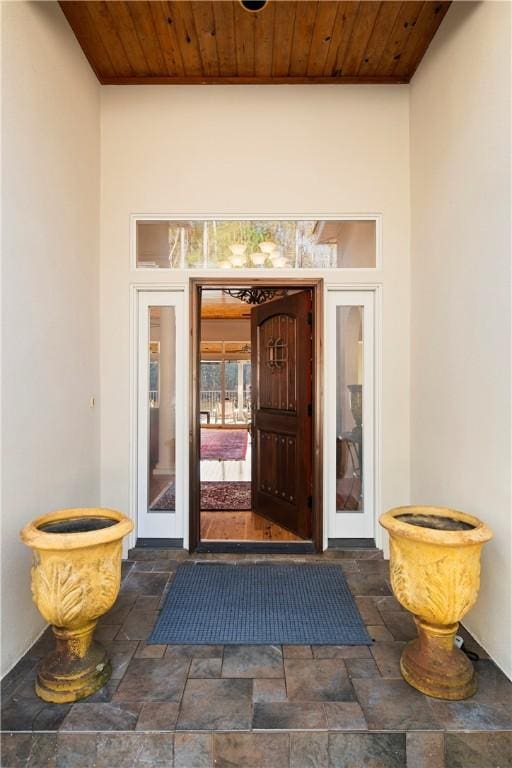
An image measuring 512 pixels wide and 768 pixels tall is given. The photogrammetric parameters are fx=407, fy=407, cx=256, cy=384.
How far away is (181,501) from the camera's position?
3.17 m

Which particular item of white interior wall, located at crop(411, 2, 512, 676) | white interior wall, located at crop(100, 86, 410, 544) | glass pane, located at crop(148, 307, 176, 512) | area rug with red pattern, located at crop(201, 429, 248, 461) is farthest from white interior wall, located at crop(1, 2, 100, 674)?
area rug with red pattern, located at crop(201, 429, 248, 461)

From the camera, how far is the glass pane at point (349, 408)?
321 centimetres

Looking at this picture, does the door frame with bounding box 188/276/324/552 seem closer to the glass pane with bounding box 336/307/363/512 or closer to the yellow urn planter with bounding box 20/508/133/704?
the glass pane with bounding box 336/307/363/512

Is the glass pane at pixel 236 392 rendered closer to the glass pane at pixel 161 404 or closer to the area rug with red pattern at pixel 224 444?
the area rug with red pattern at pixel 224 444

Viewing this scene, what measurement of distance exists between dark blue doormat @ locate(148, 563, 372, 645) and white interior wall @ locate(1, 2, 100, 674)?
785mm

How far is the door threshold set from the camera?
316cm

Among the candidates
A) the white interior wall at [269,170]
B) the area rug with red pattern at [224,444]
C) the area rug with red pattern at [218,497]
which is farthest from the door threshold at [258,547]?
the area rug with red pattern at [224,444]

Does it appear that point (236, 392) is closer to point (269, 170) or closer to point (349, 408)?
point (349, 408)

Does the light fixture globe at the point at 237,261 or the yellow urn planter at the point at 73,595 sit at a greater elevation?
the light fixture globe at the point at 237,261

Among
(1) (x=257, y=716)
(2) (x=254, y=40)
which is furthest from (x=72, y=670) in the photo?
(2) (x=254, y=40)

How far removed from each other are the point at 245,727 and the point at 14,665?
45.8 inches

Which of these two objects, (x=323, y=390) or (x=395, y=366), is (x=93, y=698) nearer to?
(x=323, y=390)

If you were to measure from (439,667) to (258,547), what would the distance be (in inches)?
63.3

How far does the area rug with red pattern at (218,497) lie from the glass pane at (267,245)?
1.80 meters
